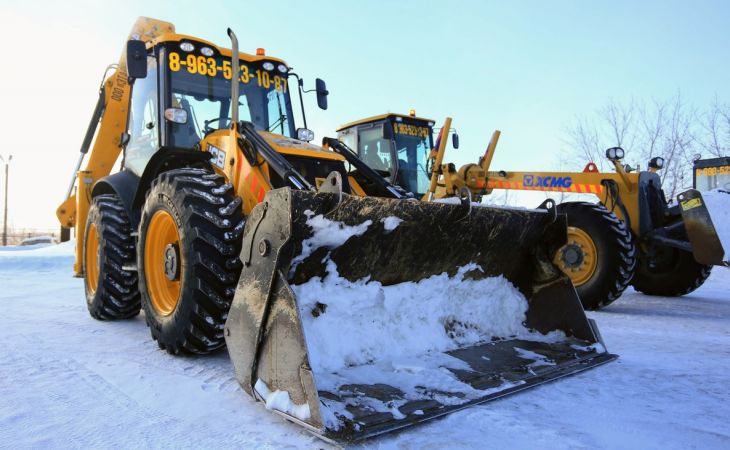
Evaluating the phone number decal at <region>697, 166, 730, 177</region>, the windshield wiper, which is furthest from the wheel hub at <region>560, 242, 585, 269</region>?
the phone number decal at <region>697, 166, 730, 177</region>

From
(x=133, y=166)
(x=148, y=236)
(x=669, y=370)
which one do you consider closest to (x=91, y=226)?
(x=133, y=166)

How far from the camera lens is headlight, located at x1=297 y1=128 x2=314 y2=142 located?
17.2ft

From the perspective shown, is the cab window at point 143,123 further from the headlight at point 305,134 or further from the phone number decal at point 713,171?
the phone number decal at point 713,171

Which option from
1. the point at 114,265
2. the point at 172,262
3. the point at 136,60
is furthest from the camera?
the point at 114,265

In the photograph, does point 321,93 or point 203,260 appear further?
point 321,93

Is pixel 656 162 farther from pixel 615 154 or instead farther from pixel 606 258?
pixel 606 258

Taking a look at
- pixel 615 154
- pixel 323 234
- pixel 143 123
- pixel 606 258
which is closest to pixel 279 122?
pixel 143 123

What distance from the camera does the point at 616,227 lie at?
603 centimetres

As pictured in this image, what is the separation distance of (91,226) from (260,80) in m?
2.36

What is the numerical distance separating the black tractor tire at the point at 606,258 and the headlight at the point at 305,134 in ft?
9.65

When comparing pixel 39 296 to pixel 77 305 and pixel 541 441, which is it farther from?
pixel 541 441

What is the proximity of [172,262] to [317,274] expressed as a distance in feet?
3.84

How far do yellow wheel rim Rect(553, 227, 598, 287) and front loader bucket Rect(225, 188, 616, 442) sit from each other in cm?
238

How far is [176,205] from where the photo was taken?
11.7 ft
